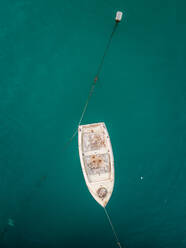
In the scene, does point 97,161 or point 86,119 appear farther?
point 86,119

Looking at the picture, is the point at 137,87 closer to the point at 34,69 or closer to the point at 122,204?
the point at 34,69

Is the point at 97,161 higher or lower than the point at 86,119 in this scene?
lower

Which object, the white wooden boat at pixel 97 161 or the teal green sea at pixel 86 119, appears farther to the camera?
the teal green sea at pixel 86 119

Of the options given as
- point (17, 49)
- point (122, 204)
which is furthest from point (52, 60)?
point (122, 204)

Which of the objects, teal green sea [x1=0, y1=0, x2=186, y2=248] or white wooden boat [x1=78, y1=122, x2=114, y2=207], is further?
teal green sea [x1=0, y1=0, x2=186, y2=248]
